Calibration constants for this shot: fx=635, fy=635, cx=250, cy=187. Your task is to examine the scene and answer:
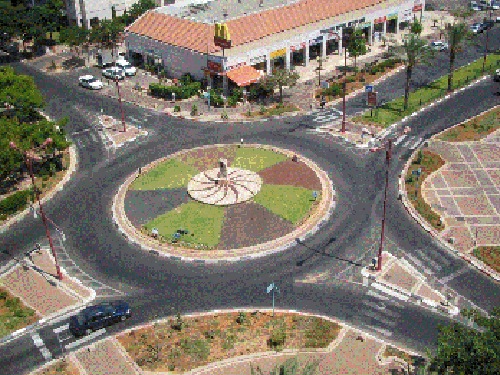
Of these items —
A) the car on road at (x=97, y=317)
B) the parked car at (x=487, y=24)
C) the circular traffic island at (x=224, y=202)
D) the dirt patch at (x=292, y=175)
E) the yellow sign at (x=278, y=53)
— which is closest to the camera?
the car on road at (x=97, y=317)

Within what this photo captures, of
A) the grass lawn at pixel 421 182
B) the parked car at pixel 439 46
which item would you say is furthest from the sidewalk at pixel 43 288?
the parked car at pixel 439 46

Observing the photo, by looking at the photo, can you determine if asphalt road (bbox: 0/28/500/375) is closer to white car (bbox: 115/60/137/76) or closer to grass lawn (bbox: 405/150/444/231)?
grass lawn (bbox: 405/150/444/231)

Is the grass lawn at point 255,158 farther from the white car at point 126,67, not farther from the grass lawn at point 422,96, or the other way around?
the white car at point 126,67

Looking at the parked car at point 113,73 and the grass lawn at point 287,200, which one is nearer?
the grass lawn at point 287,200

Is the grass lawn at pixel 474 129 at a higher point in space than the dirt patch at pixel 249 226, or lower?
higher

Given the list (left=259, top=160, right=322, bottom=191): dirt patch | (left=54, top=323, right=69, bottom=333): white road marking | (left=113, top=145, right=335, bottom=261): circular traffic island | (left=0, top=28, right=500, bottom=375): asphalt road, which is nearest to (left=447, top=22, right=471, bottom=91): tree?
(left=0, top=28, right=500, bottom=375): asphalt road

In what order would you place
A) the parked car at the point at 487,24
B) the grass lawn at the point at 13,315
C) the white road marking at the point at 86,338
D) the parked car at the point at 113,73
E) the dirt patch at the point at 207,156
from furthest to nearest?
1. the parked car at the point at 487,24
2. the parked car at the point at 113,73
3. the dirt patch at the point at 207,156
4. the grass lawn at the point at 13,315
5. the white road marking at the point at 86,338

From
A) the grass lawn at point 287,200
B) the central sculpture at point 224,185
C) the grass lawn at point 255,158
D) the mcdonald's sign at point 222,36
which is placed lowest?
the grass lawn at point 287,200

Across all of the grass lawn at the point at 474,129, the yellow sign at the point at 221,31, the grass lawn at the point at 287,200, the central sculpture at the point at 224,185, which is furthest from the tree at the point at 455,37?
the central sculpture at the point at 224,185

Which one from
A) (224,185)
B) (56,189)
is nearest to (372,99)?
(224,185)
